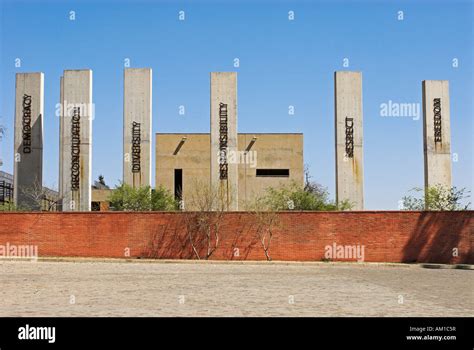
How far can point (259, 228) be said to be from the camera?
102ft

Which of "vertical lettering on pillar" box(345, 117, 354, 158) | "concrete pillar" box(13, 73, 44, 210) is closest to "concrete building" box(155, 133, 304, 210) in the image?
"concrete pillar" box(13, 73, 44, 210)

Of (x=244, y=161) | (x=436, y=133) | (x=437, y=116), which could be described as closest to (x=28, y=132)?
(x=244, y=161)

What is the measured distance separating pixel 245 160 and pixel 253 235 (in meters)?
26.9

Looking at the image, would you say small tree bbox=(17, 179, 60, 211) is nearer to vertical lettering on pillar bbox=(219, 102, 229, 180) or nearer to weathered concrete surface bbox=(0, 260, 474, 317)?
vertical lettering on pillar bbox=(219, 102, 229, 180)

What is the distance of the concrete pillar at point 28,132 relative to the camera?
41.7m

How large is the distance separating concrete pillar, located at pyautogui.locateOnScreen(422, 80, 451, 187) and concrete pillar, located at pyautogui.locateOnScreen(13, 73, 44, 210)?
2415 centimetres

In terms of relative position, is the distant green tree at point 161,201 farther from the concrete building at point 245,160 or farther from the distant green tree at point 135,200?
the concrete building at point 245,160

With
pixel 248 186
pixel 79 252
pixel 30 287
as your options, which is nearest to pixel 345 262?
pixel 79 252

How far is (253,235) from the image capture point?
31.2 m

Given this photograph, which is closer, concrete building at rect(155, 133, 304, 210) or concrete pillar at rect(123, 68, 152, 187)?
concrete pillar at rect(123, 68, 152, 187)

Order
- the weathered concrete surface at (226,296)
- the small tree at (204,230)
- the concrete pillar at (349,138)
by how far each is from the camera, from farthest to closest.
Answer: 1. the concrete pillar at (349,138)
2. the small tree at (204,230)
3. the weathered concrete surface at (226,296)

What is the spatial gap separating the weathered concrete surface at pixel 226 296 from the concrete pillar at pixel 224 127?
20.9 meters

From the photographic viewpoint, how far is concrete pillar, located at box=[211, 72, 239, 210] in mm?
40625

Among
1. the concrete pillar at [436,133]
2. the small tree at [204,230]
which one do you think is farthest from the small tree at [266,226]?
the concrete pillar at [436,133]
